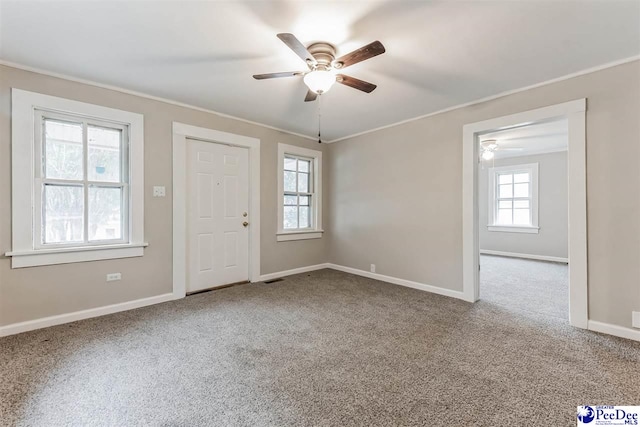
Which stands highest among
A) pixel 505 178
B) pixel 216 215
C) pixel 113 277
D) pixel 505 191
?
pixel 505 178

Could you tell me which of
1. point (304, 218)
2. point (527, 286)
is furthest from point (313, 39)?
point (527, 286)

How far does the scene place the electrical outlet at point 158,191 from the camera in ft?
10.7

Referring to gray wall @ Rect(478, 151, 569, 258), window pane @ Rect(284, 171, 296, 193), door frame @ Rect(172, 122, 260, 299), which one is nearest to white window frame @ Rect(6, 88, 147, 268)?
door frame @ Rect(172, 122, 260, 299)

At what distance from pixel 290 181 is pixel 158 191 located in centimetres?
207

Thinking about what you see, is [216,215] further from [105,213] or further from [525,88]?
[525,88]

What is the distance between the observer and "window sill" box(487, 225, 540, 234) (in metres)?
6.27

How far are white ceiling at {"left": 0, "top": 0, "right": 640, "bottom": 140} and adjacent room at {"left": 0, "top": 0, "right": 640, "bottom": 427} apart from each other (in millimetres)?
20

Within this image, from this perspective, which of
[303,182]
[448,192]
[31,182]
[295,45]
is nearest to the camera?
[295,45]

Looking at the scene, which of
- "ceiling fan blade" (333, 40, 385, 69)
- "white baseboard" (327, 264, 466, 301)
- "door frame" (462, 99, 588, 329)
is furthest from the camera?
"white baseboard" (327, 264, 466, 301)

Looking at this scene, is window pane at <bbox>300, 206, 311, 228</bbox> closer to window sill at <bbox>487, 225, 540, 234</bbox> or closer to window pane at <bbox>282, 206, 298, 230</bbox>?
window pane at <bbox>282, 206, 298, 230</bbox>

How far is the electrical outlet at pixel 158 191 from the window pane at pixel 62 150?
661 mm

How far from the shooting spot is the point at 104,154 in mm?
3020

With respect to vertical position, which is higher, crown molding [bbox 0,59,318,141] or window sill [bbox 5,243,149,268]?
crown molding [bbox 0,59,318,141]

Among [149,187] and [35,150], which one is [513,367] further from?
[35,150]
